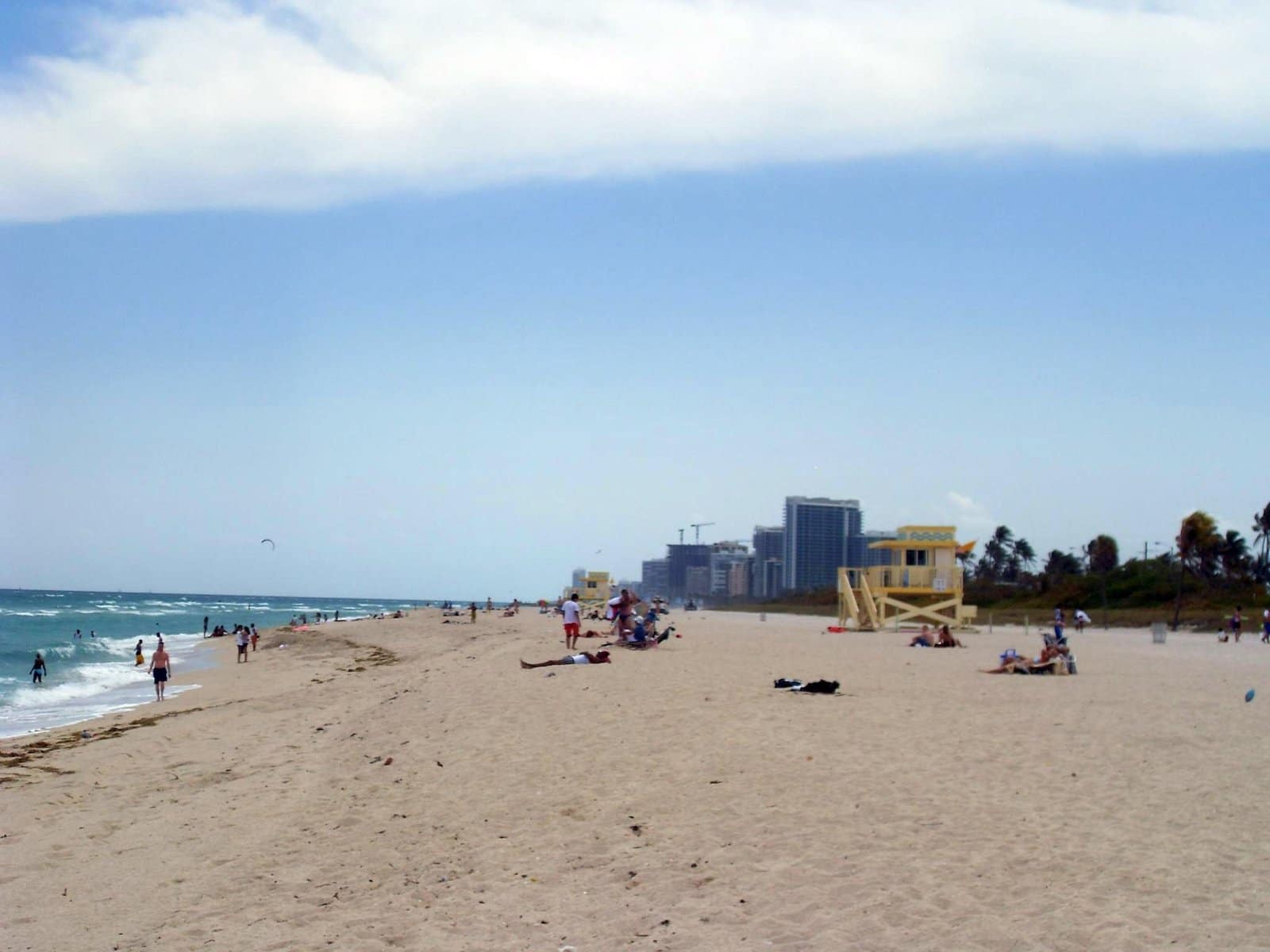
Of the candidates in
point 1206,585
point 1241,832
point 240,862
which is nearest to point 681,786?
point 240,862

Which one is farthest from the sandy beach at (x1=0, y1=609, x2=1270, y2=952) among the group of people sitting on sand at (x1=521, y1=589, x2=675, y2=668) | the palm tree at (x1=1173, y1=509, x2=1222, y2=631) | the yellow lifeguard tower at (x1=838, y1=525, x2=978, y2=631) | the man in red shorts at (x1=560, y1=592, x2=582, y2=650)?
the palm tree at (x1=1173, y1=509, x2=1222, y2=631)

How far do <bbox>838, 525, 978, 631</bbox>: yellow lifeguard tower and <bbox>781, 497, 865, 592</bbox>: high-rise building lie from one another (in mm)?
101817

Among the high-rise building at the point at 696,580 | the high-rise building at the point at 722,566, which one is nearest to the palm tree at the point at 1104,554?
the high-rise building at the point at 722,566

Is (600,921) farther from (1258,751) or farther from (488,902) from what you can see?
(1258,751)

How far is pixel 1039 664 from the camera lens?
62.1 feet

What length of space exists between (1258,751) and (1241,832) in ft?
11.3

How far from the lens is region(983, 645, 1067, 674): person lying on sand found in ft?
62.2

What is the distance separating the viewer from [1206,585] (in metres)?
62.2

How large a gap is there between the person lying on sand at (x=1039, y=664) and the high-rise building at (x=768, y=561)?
4913 inches

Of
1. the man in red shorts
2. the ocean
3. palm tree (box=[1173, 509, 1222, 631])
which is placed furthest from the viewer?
palm tree (box=[1173, 509, 1222, 631])

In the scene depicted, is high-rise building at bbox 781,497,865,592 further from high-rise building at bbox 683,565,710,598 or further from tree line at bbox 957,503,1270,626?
tree line at bbox 957,503,1270,626

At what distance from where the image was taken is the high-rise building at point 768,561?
150125 mm

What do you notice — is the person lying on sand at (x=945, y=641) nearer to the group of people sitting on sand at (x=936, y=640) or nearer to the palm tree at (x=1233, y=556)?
the group of people sitting on sand at (x=936, y=640)

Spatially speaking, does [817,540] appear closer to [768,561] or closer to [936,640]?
[768,561]
